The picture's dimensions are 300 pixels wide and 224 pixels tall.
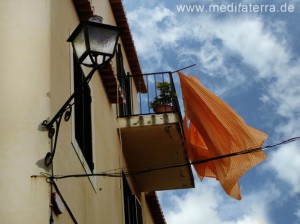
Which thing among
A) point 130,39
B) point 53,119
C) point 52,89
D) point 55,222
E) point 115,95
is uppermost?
point 130,39

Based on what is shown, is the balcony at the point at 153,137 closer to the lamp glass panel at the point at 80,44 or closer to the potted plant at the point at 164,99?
the potted plant at the point at 164,99

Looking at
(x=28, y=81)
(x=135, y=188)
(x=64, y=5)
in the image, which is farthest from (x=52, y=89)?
(x=135, y=188)

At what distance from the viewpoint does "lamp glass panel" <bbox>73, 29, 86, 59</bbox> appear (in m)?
5.99

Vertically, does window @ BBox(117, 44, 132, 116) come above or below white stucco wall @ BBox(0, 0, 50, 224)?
above

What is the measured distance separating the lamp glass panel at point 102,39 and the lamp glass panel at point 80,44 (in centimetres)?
10

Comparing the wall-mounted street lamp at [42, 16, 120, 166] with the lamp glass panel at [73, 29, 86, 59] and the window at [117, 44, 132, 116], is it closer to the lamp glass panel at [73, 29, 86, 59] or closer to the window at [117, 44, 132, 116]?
the lamp glass panel at [73, 29, 86, 59]

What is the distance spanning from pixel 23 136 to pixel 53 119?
36 cm

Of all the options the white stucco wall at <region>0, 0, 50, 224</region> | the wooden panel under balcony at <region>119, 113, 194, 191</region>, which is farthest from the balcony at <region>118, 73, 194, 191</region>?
the white stucco wall at <region>0, 0, 50, 224</region>

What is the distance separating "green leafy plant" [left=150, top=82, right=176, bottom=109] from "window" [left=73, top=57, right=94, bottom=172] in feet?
8.90

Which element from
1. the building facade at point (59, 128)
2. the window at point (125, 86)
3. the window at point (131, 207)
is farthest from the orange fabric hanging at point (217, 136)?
the window at point (125, 86)

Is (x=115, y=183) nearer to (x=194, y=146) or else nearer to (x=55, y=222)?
(x=194, y=146)

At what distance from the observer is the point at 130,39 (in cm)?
1384

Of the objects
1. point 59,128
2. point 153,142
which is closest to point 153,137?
point 153,142

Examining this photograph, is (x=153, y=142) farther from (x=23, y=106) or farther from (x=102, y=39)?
(x=102, y=39)
